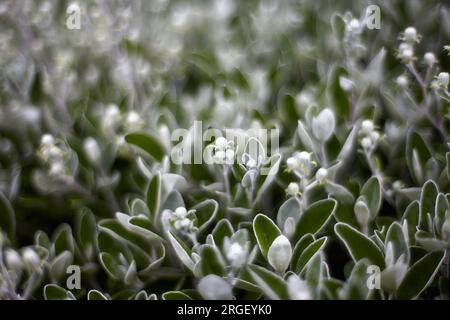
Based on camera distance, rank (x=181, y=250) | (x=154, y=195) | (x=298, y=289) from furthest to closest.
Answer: (x=154, y=195) → (x=181, y=250) → (x=298, y=289)

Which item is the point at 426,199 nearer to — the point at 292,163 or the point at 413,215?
the point at 413,215

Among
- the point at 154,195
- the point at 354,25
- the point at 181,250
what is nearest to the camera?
the point at 181,250

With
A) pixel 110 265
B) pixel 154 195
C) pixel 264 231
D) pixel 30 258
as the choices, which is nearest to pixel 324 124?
pixel 264 231

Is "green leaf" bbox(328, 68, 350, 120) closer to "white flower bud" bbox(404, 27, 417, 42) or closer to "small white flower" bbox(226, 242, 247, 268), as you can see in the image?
"white flower bud" bbox(404, 27, 417, 42)

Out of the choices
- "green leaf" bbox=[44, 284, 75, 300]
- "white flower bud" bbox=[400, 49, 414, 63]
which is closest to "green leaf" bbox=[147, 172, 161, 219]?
"green leaf" bbox=[44, 284, 75, 300]

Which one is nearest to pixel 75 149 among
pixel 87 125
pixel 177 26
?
pixel 87 125
